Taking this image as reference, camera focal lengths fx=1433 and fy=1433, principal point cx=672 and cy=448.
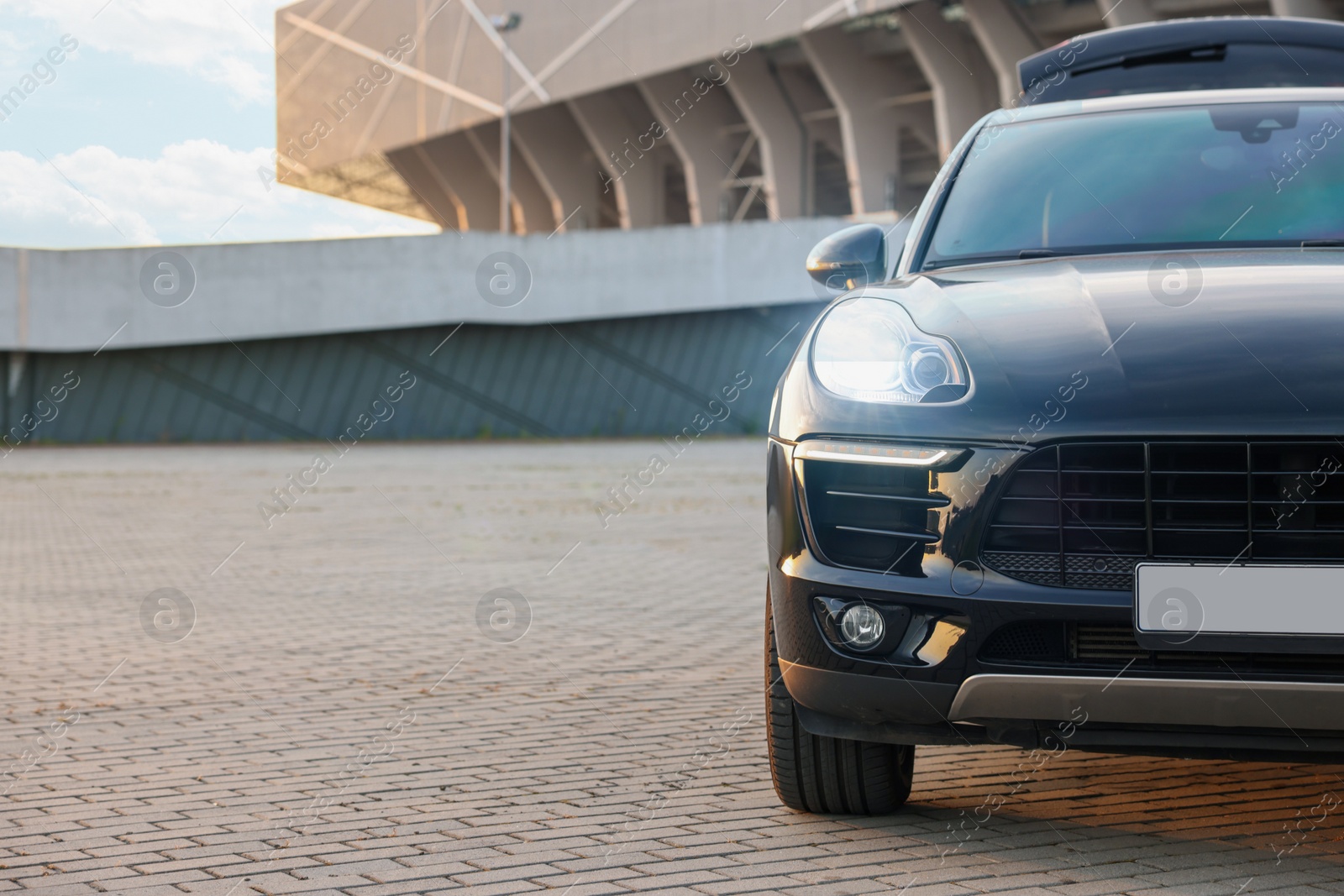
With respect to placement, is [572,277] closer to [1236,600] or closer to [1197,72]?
[1197,72]

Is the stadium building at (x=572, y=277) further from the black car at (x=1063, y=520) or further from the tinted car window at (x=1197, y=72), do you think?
the black car at (x=1063, y=520)

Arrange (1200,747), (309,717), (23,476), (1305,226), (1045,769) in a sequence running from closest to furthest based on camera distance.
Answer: (1200,747)
(1305,226)
(1045,769)
(309,717)
(23,476)

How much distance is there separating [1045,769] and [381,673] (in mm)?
2696

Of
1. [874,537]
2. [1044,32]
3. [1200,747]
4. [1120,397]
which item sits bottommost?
[1200,747]

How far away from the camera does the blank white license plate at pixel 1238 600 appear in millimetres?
2697

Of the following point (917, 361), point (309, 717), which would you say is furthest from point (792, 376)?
point (309, 717)

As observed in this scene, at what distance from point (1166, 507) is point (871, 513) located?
58cm

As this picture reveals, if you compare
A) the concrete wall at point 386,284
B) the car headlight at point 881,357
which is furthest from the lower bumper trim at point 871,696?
the concrete wall at point 386,284

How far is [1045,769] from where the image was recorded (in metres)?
4.12

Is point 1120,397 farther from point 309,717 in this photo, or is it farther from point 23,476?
point 23,476

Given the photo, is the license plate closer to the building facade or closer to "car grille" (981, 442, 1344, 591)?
"car grille" (981, 442, 1344, 591)

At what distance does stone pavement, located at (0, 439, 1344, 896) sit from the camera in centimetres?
318

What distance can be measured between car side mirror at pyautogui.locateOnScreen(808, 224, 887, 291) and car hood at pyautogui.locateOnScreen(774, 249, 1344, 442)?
758 mm

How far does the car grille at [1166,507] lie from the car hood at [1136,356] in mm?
47
